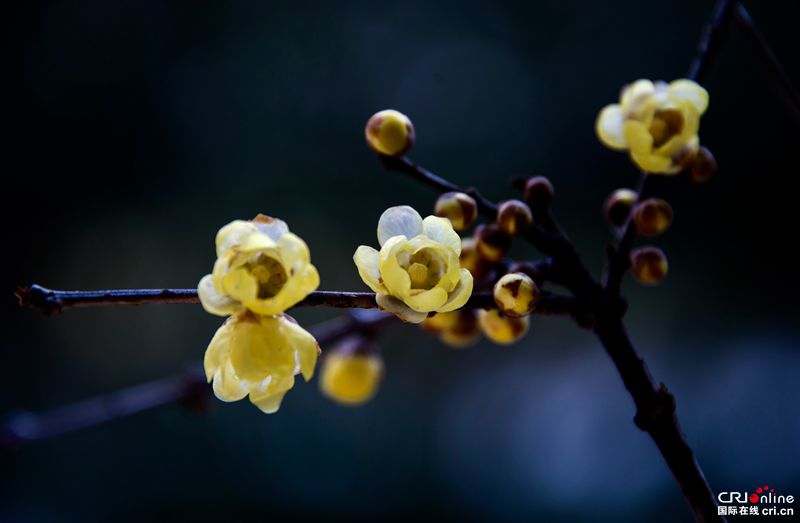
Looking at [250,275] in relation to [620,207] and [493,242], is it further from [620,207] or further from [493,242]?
[620,207]

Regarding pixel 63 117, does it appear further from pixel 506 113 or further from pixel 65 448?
pixel 506 113

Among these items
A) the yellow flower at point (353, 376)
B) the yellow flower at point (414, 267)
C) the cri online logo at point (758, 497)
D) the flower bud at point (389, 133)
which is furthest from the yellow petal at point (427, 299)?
the yellow flower at point (353, 376)

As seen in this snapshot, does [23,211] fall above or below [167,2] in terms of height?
below

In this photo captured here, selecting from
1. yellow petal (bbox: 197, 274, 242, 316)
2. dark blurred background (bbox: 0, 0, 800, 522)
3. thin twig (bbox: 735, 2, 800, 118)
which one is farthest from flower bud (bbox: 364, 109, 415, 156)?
dark blurred background (bbox: 0, 0, 800, 522)

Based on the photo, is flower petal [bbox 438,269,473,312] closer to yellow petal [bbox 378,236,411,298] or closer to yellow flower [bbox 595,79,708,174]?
yellow petal [bbox 378,236,411,298]

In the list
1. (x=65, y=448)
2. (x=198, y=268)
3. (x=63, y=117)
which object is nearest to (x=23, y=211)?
(x=63, y=117)

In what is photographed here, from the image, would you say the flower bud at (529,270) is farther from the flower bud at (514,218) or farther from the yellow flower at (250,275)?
the yellow flower at (250,275)

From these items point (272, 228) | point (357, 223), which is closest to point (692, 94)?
point (272, 228)
